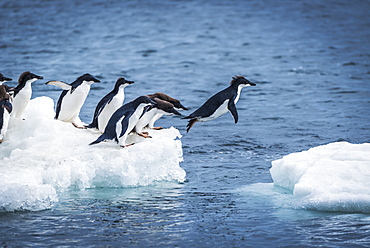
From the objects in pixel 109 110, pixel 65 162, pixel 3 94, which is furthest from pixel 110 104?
pixel 3 94

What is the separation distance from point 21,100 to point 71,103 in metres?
0.65

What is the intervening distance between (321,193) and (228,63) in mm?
15919

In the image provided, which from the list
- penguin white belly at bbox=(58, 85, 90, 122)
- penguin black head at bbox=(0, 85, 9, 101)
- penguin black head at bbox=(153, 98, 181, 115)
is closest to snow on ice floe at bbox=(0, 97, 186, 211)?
penguin white belly at bbox=(58, 85, 90, 122)

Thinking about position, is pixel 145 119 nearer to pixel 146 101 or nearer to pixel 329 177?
pixel 146 101

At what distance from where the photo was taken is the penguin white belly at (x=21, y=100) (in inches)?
348

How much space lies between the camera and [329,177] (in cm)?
742

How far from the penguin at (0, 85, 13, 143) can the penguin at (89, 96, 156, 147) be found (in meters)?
1.15

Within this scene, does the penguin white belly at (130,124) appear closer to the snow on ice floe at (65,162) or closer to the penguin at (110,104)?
the snow on ice floe at (65,162)

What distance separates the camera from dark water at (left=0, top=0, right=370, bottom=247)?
664cm

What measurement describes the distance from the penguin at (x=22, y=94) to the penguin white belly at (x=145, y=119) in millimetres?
1587

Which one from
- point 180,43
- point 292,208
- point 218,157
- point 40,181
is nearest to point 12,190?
point 40,181

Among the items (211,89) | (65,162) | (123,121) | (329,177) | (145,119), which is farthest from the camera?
(211,89)

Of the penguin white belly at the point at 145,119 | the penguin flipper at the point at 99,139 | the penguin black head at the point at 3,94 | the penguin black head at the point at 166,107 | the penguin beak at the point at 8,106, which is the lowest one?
the penguin flipper at the point at 99,139

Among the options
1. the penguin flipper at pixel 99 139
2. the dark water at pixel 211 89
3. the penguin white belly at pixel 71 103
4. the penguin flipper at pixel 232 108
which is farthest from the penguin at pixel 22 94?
the penguin flipper at pixel 232 108
